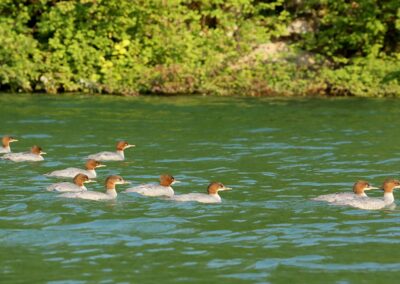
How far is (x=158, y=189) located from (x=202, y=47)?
1602 centimetres

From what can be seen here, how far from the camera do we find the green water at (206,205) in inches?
503

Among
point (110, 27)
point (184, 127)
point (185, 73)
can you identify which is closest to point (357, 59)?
point (185, 73)

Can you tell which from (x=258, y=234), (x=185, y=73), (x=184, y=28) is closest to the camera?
(x=258, y=234)

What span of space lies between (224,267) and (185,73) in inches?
733

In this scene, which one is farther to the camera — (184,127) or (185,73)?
(185,73)

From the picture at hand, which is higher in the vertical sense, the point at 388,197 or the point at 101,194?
the point at 101,194

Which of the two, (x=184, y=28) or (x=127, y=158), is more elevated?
(x=184, y=28)

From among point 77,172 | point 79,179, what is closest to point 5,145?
point 77,172

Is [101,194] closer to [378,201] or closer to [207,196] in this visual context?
[207,196]

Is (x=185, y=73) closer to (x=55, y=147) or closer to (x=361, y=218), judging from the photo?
(x=55, y=147)

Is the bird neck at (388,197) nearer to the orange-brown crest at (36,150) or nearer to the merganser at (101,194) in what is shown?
the merganser at (101,194)

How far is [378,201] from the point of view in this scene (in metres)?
16.5

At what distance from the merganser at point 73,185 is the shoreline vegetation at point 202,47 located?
13.2 meters

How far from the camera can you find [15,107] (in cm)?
2758
